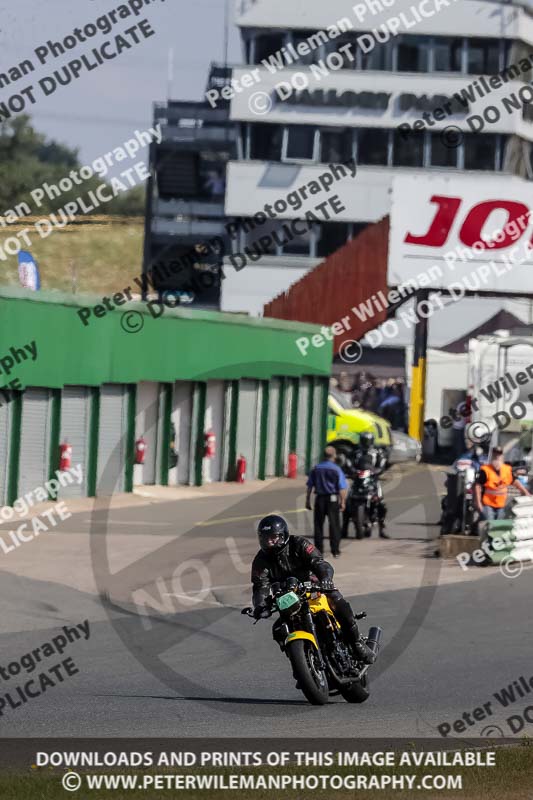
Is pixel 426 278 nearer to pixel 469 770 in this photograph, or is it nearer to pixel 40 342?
pixel 40 342

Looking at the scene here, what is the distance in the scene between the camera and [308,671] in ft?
37.7

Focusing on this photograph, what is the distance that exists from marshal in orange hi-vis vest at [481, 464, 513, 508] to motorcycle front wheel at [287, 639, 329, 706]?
1196 cm

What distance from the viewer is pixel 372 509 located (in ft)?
83.9

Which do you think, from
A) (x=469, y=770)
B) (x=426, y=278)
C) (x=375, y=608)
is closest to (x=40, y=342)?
(x=375, y=608)

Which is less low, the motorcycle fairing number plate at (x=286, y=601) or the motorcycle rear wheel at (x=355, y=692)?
the motorcycle fairing number plate at (x=286, y=601)

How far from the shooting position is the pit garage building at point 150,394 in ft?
91.8

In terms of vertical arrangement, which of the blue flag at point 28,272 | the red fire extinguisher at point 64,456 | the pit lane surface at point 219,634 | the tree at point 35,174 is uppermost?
the tree at point 35,174

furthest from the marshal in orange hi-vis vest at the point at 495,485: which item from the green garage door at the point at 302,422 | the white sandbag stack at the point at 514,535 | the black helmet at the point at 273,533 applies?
the green garage door at the point at 302,422

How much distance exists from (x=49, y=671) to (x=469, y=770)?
5.57 metres

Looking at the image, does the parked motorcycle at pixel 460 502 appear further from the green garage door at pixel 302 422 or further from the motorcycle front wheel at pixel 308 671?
the green garage door at pixel 302 422

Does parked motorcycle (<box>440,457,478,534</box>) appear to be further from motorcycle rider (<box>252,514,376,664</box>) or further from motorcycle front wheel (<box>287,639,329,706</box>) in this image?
motorcycle front wheel (<box>287,639,329,706</box>)

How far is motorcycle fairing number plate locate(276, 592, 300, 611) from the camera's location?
1144 cm

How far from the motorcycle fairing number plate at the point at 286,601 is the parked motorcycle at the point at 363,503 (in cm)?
1361

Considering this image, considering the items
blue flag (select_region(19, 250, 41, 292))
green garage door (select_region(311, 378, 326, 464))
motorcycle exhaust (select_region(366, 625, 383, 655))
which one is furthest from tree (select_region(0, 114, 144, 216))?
motorcycle exhaust (select_region(366, 625, 383, 655))
